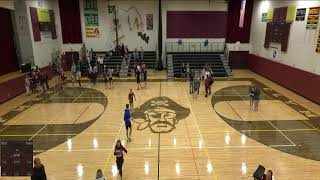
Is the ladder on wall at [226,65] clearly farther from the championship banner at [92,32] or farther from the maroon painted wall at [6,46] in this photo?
the maroon painted wall at [6,46]

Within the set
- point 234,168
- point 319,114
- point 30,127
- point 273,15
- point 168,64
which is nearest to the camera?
point 234,168

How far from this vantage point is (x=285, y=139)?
36.2 feet

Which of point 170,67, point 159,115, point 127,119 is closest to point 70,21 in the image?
point 170,67

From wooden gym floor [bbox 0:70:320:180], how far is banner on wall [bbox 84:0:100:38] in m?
10.1

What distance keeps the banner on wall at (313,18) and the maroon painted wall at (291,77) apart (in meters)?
2.99

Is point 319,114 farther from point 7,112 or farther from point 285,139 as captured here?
point 7,112

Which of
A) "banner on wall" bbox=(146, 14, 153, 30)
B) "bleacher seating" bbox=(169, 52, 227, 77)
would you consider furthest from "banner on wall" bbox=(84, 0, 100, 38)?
"bleacher seating" bbox=(169, 52, 227, 77)

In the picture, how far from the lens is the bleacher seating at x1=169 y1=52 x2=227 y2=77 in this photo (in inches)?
922

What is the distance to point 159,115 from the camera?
1385cm

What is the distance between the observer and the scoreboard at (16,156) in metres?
5.77

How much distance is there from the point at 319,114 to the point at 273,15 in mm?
10766

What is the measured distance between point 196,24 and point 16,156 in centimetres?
2319

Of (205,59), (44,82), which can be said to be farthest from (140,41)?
(44,82)

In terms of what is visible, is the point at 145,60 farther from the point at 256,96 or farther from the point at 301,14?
the point at 301,14
